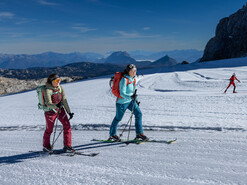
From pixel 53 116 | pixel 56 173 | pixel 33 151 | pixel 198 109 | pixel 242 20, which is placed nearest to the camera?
pixel 56 173

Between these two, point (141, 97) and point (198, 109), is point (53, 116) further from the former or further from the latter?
point (141, 97)

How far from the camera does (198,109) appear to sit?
853cm

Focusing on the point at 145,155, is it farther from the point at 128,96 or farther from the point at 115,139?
the point at 128,96

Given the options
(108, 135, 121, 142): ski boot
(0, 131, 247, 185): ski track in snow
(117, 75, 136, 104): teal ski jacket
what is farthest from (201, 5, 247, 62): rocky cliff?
(108, 135, 121, 142): ski boot

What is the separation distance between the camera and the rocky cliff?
301 feet

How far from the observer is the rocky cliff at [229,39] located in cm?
9169

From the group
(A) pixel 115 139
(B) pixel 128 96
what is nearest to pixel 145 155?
(A) pixel 115 139

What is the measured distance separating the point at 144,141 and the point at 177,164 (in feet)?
4.40

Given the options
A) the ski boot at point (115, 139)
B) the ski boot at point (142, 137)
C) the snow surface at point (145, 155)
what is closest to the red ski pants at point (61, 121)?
the snow surface at point (145, 155)

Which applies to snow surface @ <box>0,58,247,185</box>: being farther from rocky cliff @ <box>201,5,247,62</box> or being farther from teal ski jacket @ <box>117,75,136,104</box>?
rocky cliff @ <box>201,5,247,62</box>

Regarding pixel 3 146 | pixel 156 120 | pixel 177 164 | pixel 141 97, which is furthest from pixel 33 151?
pixel 141 97

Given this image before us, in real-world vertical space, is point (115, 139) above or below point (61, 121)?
below

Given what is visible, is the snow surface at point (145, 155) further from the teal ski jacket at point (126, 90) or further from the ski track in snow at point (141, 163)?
the teal ski jacket at point (126, 90)

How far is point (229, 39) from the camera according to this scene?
97.5 metres
